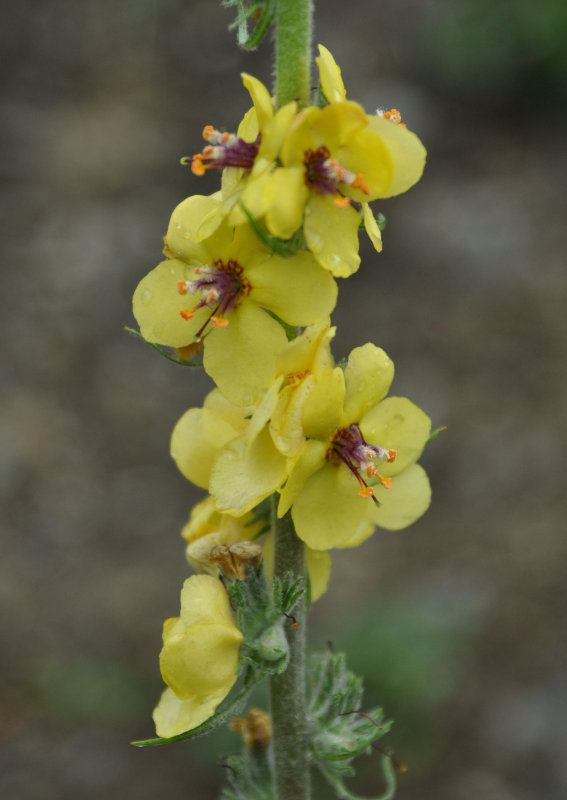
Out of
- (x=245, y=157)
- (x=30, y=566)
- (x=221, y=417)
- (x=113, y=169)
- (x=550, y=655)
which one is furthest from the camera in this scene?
(x=113, y=169)

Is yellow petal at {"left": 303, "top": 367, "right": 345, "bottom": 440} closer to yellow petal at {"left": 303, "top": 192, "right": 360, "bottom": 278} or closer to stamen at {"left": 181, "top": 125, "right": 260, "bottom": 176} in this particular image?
yellow petal at {"left": 303, "top": 192, "right": 360, "bottom": 278}

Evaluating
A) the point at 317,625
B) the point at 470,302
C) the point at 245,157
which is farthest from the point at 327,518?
the point at 470,302

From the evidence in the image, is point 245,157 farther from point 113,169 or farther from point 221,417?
point 113,169

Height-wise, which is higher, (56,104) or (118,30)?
(118,30)

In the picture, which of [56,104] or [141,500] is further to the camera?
[56,104]

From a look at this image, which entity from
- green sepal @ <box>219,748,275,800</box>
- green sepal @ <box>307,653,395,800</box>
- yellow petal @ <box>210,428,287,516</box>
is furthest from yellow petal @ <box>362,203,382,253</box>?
green sepal @ <box>219,748,275,800</box>

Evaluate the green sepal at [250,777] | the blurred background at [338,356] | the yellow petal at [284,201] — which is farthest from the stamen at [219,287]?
the blurred background at [338,356]

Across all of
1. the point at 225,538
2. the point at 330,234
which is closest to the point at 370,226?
the point at 330,234
